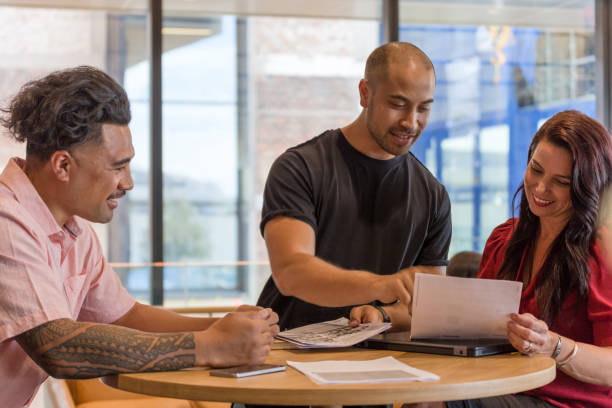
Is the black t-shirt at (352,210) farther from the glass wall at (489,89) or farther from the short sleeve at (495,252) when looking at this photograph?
the glass wall at (489,89)

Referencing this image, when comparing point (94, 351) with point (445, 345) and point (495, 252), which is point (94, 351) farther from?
point (495, 252)

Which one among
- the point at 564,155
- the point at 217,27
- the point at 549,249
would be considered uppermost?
the point at 217,27

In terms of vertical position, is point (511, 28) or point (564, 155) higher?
point (511, 28)

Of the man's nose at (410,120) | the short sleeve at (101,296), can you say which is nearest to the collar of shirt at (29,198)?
the short sleeve at (101,296)

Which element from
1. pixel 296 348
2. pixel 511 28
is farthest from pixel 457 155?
pixel 296 348

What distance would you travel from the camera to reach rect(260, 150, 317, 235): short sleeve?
2.16m

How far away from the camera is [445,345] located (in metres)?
1.69

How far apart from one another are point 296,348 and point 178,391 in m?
0.46

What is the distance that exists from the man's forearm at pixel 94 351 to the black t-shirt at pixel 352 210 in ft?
2.39

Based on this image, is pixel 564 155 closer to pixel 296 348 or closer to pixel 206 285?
pixel 296 348

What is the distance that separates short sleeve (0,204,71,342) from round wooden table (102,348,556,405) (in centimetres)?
19

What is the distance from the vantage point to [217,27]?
5207mm

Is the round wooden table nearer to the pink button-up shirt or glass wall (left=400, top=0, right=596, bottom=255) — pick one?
the pink button-up shirt

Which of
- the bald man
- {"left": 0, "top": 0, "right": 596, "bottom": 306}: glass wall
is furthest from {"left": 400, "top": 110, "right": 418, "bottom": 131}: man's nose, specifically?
{"left": 0, "top": 0, "right": 596, "bottom": 306}: glass wall
